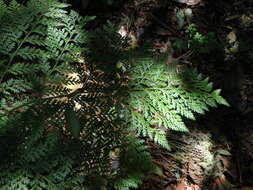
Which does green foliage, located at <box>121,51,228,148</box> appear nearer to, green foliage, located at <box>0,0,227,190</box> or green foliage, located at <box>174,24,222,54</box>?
green foliage, located at <box>0,0,227,190</box>

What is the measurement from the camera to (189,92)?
6.09ft

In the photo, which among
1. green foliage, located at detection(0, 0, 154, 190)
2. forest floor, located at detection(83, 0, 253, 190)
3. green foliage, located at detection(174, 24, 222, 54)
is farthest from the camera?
green foliage, located at detection(174, 24, 222, 54)

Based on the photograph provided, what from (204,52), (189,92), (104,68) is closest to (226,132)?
(204,52)

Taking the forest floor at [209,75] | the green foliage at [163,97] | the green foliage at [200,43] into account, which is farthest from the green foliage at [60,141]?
the green foliage at [200,43]

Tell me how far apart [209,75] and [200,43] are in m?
0.44

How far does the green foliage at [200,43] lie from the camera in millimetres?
3826

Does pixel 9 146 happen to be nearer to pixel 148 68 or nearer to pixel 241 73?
pixel 148 68

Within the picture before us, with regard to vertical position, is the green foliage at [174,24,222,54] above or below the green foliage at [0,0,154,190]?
above

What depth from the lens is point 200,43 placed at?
3826mm

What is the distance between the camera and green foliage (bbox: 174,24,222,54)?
3826mm

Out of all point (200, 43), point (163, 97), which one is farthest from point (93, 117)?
point (200, 43)

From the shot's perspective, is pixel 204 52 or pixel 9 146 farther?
pixel 204 52

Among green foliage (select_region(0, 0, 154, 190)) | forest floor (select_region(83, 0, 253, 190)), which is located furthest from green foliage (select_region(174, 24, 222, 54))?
green foliage (select_region(0, 0, 154, 190))

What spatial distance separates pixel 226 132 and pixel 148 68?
161cm
